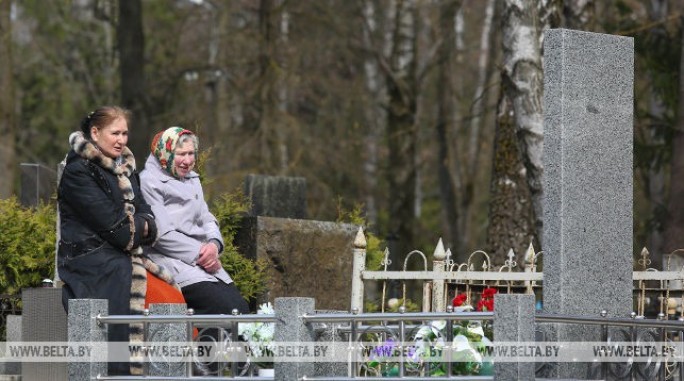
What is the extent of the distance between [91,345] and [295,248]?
11.7 feet

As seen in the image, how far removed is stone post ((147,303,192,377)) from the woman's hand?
112 cm

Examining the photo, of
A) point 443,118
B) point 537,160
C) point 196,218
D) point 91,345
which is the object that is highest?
point 443,118

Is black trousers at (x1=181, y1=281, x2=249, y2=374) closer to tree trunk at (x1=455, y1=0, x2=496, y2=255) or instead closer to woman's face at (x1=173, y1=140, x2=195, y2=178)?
woman's face at (x1=173, y1=140, x2=195, y2=178)

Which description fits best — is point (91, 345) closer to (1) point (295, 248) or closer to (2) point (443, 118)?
(1) point (295, 248)

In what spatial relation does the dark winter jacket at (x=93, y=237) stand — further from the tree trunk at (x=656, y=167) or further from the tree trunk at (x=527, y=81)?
the tree trunk at (x=656, y=167)

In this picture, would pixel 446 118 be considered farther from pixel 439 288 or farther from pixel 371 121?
pixel 439 288

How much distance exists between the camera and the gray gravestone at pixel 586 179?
8.30 metres

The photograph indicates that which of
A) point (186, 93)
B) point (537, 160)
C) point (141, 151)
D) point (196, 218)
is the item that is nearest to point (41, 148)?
point (186, 93)

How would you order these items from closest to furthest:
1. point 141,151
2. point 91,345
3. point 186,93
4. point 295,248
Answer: point 91,345, point 295,248, point 141,151, point 186,93

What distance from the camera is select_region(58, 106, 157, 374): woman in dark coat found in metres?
8.91

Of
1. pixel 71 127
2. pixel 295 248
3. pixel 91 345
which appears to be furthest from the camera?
pixel 71 127

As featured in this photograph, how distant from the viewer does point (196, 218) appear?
385 inches

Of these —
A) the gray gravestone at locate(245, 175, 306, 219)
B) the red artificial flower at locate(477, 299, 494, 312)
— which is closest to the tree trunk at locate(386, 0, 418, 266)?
the gray gravestone at locate(245, 175, 306, 219)

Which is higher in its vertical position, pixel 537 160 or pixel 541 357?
pixel 537 160
